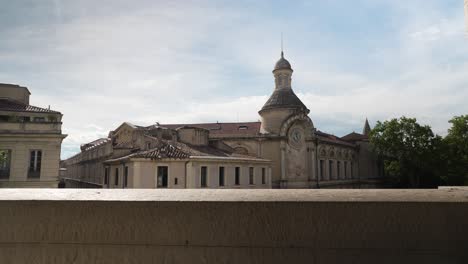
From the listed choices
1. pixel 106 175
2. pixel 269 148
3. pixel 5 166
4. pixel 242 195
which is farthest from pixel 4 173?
pixel 269 148

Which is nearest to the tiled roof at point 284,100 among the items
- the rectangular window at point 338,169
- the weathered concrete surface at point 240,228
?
the rectangular window at point 338,169

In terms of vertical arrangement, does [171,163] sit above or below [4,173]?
Result: above

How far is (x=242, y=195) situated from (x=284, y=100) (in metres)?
37.3

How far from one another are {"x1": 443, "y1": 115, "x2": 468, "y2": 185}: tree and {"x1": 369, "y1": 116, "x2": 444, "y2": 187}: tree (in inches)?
41.2

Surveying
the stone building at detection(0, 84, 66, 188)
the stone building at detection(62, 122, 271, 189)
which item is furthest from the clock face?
the stone building at detection(0, 84, 66, 188)

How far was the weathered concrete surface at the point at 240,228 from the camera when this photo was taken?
130 centimetres

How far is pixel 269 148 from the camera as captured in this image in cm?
3562

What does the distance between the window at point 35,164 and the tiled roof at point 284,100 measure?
2503 cm

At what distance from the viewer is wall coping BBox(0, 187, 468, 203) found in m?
1.35

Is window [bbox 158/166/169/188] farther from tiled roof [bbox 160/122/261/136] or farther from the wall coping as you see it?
the wall coping

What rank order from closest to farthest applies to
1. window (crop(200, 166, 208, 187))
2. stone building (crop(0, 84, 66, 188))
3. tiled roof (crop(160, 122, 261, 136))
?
stone building (crop(0, 84, 66, 188))
window (crop(200, 166, 208, 187))
tiled roof (crop(160, 122, 261, 136))

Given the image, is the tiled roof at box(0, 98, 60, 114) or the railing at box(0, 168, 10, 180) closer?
the railing at box(0, 168, 10, 180)

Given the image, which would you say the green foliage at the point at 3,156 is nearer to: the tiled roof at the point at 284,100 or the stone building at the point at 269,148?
the stone building at the point at 269,148

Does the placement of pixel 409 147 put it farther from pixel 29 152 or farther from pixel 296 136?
pixel 29 152
